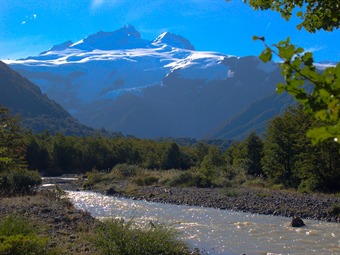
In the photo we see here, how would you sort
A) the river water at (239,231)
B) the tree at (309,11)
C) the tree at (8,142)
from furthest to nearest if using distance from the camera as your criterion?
the river water at (239,231) → the tree at (8,142) → the tree at (309,11)

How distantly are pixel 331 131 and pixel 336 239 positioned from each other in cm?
1444

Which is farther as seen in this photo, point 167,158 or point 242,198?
point 167,158

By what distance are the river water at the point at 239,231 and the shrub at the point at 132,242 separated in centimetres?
159

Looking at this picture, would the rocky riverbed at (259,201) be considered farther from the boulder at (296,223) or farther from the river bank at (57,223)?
the river bank at (57,223)

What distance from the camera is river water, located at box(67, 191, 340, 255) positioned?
1355cm

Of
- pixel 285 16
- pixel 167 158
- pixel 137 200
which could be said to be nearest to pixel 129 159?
pixel 167 158

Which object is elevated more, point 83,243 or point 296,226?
point 83,243

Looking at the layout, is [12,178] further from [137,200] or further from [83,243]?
[83,243]

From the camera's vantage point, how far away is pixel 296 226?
17.4 meters

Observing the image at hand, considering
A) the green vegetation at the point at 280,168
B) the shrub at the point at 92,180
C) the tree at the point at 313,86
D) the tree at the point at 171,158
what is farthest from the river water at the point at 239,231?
the tree at the point at 171,158

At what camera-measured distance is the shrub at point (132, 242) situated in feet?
32.1

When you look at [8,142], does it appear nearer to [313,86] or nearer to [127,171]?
[313,86]

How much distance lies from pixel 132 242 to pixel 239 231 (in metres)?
7.84

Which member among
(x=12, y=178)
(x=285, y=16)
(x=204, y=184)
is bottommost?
(x=204, y=184)
